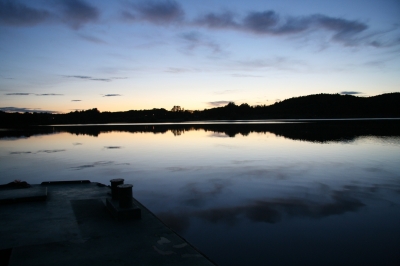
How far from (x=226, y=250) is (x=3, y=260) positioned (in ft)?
17.6

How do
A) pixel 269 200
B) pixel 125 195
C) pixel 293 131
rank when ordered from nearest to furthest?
pixel 125 195
pixel 269 200
pixel 293 131

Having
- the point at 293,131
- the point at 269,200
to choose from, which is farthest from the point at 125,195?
the point at 293,131

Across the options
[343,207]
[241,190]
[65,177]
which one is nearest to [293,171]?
[241,190]

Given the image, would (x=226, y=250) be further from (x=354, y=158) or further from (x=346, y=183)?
(x=354, y=158)

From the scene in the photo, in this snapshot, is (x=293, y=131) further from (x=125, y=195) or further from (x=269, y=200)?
(x=125, y=195)

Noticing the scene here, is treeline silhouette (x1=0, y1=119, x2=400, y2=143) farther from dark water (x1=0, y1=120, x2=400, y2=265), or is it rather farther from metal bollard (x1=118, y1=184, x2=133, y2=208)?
metal bollard (x1=118, y1=184, x2=133, y2=208)

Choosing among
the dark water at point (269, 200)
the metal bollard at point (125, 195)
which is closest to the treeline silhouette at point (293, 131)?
the dark water at point (269, 200)

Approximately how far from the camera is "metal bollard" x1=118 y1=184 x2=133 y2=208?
7.99 metres

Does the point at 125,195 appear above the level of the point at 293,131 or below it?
above

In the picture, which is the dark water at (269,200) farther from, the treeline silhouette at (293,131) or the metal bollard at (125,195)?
the treeline silhouette at (293,131)

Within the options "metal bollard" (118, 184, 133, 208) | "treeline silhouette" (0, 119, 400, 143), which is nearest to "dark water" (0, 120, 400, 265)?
"metal bollard" (118, 184, 133, 208)

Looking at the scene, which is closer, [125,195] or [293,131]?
[125,195]

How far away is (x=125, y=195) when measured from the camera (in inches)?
318

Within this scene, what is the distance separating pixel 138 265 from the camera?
5.58 meters
